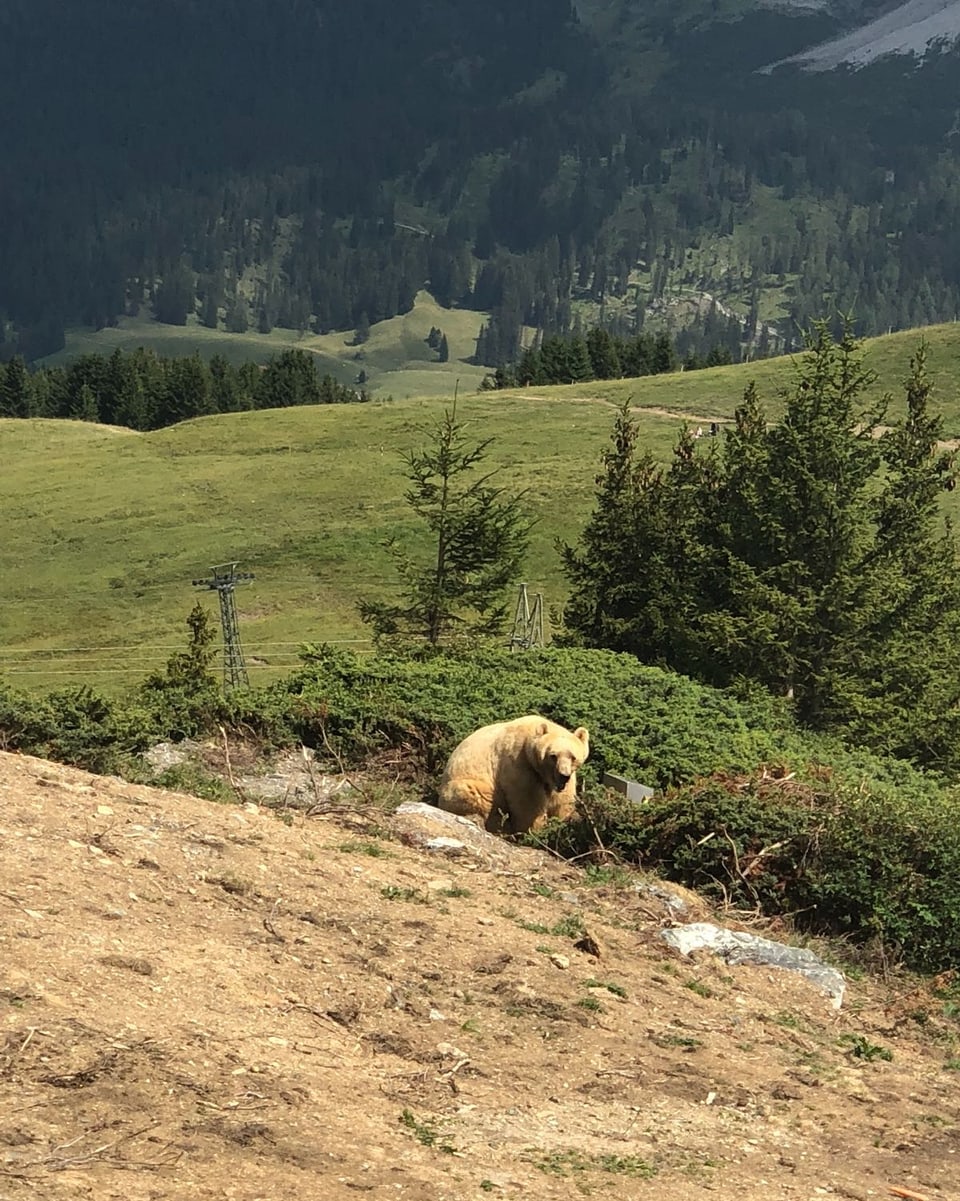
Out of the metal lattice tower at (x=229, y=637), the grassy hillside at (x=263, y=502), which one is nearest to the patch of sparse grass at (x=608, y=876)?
the metal lattice tower at (x=229, y=637)

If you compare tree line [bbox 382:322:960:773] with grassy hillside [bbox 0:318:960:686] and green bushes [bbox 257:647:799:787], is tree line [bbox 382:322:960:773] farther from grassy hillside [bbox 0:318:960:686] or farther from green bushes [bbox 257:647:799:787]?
grassy hillside [bbox 0:318:960:686]

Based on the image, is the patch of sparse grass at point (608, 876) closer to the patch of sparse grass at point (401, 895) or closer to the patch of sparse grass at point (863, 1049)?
the patch of sparse grass at point (401, 895)

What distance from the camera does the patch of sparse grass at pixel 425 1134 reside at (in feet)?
22.7

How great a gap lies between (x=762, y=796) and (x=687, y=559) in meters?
19.7

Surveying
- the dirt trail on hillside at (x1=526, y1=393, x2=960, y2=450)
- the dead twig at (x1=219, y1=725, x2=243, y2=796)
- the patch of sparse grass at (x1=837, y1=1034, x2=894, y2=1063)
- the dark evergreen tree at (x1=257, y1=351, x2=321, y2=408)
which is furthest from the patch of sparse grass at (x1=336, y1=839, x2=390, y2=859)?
the dark evergreen tree at (x1=257, y1=351, x2=321, y2=408)

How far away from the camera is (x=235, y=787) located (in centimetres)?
1447

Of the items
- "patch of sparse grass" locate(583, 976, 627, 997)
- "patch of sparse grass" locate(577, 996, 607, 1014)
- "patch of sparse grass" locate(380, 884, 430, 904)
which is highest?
"patch of sparse grass" locate(380, 884, 430, 904)

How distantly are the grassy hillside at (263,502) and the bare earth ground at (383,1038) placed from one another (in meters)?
38.0

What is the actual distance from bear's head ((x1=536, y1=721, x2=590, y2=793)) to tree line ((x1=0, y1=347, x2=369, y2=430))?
4565 inches

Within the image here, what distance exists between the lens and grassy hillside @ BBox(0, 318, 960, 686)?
181ft

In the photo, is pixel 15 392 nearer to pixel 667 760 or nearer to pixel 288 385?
pixel 288 385

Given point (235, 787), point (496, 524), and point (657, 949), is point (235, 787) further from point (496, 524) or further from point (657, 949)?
point (496, 524)

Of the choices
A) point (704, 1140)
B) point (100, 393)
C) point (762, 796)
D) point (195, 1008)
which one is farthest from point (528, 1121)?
point (100, 393)

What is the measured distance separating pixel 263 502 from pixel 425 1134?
219 feet
